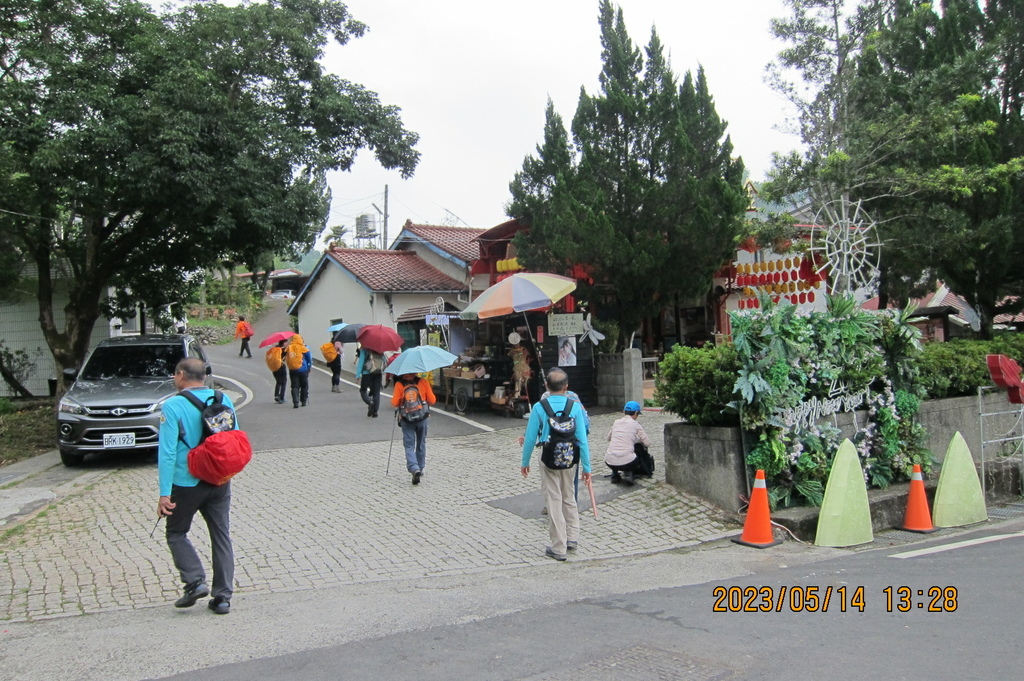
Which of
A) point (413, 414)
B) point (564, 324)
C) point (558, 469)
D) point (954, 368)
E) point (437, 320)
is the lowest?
point (558, 469)

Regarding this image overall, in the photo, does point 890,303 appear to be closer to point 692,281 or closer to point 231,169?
point 692,281

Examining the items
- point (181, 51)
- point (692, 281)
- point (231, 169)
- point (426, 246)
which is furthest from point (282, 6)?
point (426, 246)

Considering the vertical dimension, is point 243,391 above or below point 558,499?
above

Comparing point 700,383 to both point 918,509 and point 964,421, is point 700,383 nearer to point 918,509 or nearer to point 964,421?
point 918,509

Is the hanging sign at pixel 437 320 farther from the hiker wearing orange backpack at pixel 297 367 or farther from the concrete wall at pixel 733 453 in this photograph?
the concrete wall at pixel 733 453

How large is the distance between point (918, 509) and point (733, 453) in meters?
2.22

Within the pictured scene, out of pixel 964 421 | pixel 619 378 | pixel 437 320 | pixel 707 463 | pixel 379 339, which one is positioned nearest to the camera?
pixel 707 463

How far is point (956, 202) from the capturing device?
590 inches

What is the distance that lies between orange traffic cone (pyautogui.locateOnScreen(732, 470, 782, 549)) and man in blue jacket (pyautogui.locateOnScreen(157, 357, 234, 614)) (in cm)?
489

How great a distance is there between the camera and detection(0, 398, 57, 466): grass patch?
40.5 feet

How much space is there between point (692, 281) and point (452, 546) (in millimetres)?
9346

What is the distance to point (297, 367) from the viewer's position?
1688cm

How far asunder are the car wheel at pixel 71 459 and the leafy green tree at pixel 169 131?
4.18 meters

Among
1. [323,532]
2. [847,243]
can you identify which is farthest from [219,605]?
[847,243]
